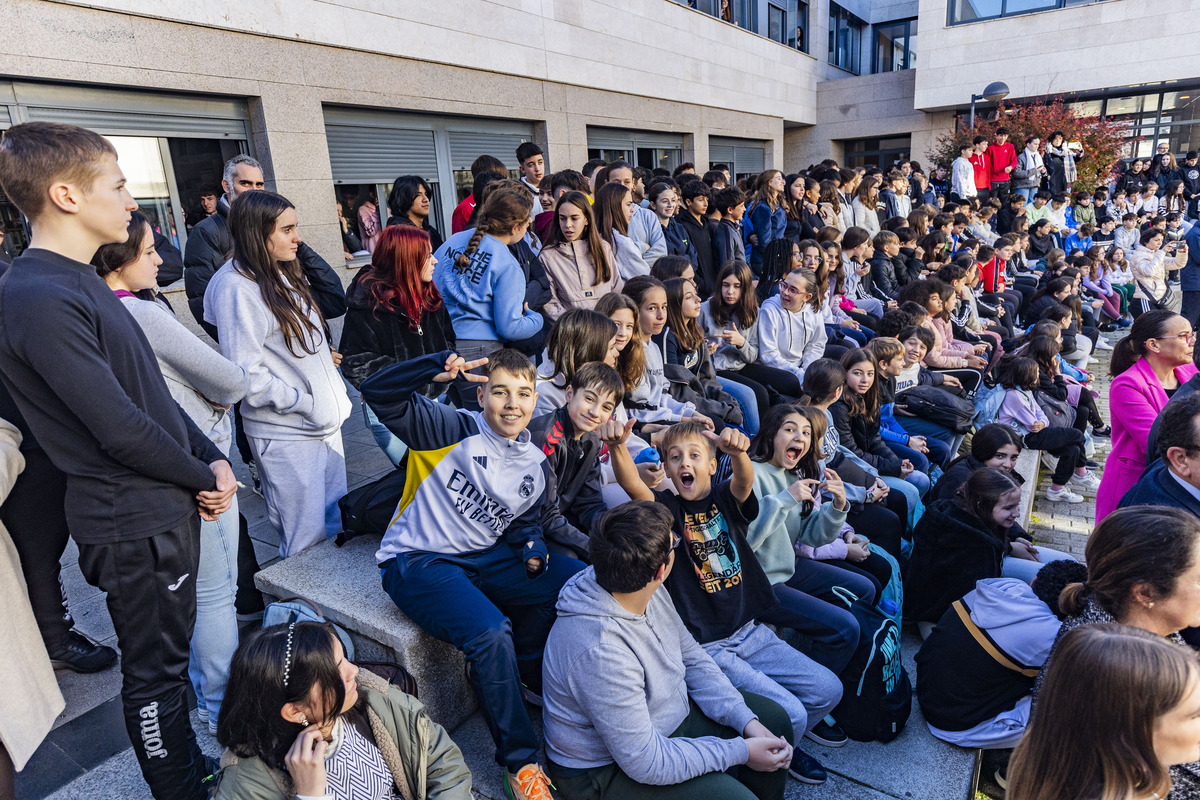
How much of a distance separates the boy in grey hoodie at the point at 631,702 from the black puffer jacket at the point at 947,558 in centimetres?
146

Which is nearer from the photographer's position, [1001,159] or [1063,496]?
[1063,496]

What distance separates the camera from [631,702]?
2.16 m

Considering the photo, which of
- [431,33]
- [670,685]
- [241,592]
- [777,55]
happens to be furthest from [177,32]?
[777,55]

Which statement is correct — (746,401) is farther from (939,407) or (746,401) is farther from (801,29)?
(801,29)

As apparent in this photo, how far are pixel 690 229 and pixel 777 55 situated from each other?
16671mm

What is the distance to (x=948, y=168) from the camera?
17188 mm

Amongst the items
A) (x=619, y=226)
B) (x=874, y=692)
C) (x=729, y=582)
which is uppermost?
(x=619, y=226)

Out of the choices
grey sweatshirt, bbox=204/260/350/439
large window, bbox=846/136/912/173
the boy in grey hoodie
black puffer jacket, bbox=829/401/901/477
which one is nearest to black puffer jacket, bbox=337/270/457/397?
grey sweatshirt, bbox=204/260/350/439

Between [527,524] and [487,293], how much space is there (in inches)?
64.9

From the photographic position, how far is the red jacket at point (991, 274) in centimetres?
898

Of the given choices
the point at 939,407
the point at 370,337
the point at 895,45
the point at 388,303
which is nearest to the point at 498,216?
the point at 388,303

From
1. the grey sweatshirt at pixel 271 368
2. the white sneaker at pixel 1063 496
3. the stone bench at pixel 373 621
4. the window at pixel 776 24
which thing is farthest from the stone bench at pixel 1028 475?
the window at pixel 776 24

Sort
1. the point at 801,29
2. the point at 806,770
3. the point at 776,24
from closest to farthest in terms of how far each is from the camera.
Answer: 1. the point at 806,770
2. the point at 776,24
3. the point at 801,29

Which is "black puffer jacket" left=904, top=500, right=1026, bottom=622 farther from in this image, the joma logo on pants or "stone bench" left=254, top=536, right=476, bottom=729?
the joma logo on pants
